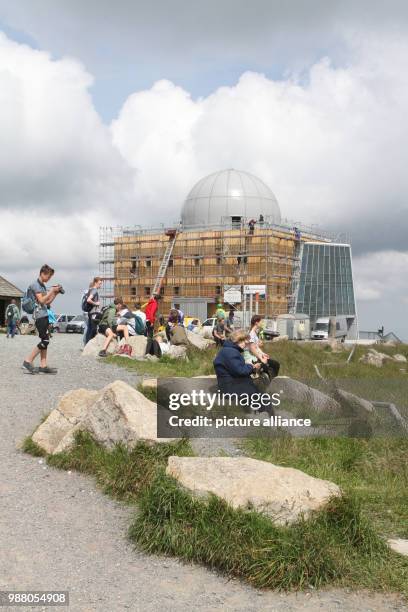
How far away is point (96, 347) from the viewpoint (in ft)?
55.8

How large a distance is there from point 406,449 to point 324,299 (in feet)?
190

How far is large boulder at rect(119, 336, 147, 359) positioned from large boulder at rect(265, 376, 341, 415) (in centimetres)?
683

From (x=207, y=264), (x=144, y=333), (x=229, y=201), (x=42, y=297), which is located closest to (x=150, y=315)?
(x=144, y=333)

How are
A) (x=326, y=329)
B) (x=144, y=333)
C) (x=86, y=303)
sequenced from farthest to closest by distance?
(x=326, y=329), (x=144, y=333), (x=86, y=303)

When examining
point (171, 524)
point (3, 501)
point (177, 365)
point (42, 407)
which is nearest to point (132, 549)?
point (171, 524)

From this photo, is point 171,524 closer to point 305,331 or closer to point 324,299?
point 305,331

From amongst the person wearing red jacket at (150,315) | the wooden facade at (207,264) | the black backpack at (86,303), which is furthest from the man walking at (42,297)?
the wooden facade at (207,264)

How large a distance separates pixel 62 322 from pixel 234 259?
18.6 metres

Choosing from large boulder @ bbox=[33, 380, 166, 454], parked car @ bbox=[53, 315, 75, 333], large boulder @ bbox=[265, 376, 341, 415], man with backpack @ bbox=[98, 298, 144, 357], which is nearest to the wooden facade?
parked car @ bbox=[53, 315, 75, 333]

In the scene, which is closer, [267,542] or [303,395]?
[267,542]

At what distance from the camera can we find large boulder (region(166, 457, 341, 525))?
490cm

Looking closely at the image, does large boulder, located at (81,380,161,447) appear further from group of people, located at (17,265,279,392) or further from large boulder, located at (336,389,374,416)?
large boulder, located at (336,389,374,416)

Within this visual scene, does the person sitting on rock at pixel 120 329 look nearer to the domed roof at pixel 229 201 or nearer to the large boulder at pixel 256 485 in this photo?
the large boulder at pixel 256 485

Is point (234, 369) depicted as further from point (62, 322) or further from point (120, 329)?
point (62, 322)
